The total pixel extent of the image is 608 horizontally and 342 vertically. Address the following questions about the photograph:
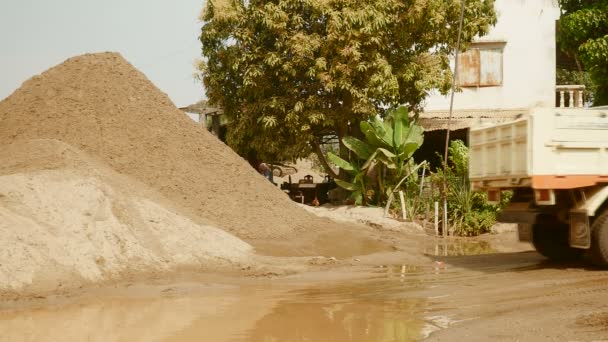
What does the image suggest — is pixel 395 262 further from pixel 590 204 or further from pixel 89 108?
pixel 89 108

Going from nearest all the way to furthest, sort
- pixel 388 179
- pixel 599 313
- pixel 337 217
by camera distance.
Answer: pixel 599 313
pixel 337 217
pixel 388 179

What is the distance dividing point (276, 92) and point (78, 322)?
1184cm

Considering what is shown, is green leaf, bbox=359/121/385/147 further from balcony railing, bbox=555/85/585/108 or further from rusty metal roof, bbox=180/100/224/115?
rusty metal roof, bbox=180/100/224/115

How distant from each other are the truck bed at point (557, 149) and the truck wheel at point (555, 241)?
145cm

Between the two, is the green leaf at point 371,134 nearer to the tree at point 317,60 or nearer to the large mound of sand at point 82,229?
the tree at point 317,60

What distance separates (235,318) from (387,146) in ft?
33.9

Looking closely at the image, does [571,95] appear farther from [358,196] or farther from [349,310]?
[349,310]

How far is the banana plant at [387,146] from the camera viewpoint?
17219 millimetres

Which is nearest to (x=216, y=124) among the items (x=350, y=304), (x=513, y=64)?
(x=513, y=64)

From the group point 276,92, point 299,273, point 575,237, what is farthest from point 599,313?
point 276,92

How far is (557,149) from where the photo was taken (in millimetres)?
9797

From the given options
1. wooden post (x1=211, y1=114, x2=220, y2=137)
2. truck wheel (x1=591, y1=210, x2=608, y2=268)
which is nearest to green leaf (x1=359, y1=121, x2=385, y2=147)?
wooden post (x1=211, y1=114, x2=220, y2=137)

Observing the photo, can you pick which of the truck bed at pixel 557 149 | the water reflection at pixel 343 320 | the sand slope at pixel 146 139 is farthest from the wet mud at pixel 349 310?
the sand slope at pixel 146 139

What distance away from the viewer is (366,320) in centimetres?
742
